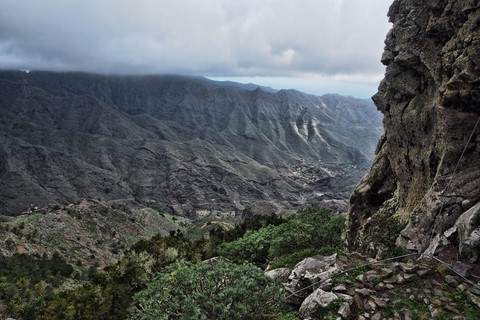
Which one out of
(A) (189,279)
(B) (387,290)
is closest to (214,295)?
(A) (189,279)

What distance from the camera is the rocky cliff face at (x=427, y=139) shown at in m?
17.4

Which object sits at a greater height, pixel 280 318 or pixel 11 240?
pixel 280 318

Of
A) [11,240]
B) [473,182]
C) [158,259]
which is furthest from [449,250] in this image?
[11,240]

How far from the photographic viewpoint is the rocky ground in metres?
11.4

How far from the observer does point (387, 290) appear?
40.4 ft

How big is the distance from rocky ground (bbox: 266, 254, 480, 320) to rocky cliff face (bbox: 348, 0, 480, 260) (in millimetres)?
1814

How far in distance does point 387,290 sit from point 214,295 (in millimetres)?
5408

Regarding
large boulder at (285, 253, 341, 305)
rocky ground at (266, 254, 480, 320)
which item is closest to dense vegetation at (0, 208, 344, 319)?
large boulder at (285, 253, 341, 305)

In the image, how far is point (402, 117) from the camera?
84.2ft

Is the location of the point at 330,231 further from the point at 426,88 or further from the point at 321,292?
the point at 321,292

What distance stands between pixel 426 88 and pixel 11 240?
73.2m

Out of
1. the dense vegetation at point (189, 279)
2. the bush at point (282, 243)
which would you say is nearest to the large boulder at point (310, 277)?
the dense vegetation at point (189, 279)

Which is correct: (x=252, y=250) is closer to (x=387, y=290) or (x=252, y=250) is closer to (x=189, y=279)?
(x=189, y=279)

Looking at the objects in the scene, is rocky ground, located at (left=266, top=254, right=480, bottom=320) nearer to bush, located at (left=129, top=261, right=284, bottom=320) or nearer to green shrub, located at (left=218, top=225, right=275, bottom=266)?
bush, located at (left=129, top=261, right=284, bottom=320)
